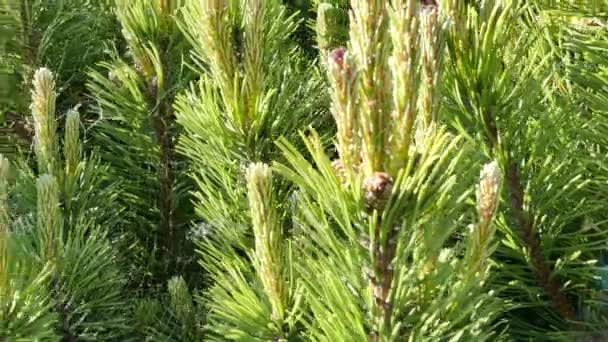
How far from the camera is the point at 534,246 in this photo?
2.71ft

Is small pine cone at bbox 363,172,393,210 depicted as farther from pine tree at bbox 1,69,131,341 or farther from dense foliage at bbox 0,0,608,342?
pine tree at bbox 1,69,131,341

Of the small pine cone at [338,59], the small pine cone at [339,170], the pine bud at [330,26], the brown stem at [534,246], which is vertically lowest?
the brown stem at [534,246]

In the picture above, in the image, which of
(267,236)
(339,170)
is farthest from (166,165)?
(339,170)

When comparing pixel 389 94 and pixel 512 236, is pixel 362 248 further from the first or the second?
pixel 512 236

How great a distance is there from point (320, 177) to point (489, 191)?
5.6 inches

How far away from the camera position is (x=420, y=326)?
652 mm

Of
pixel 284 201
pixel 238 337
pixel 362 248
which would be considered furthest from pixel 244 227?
pixel 362 248

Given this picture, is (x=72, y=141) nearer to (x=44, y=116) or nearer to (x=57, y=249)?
(x=44, y=116)

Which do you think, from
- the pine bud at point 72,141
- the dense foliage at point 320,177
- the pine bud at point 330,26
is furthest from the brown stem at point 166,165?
the pine bud at point 330,26

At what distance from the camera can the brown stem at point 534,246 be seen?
32.1 inches

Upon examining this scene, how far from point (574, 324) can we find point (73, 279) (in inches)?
24.3

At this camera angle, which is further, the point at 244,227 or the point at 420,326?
the point at 244,227

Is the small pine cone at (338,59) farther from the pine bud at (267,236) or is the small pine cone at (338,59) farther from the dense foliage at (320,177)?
the pine bud at (267,236)

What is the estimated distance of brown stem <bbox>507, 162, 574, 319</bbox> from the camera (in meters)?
0.82
